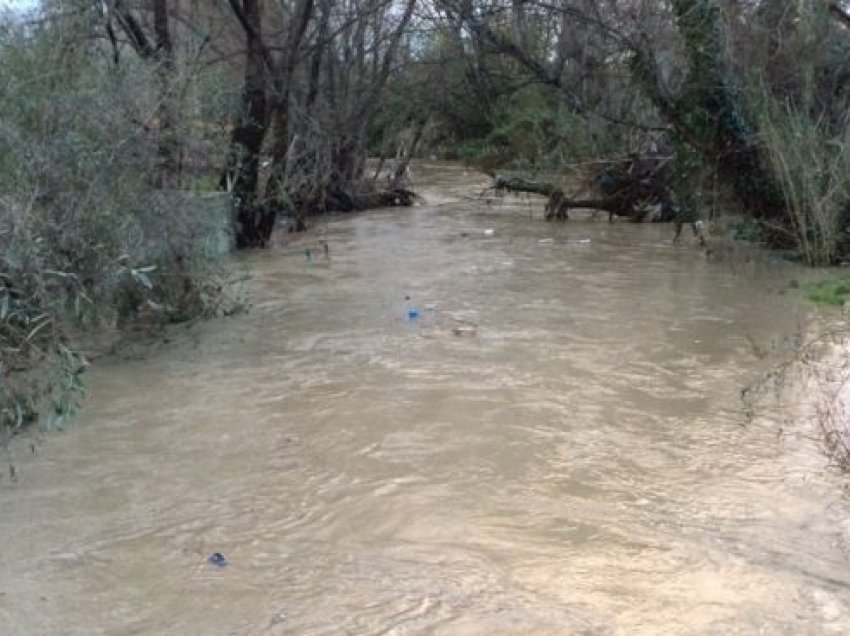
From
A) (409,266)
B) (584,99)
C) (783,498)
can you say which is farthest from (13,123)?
(584,99)

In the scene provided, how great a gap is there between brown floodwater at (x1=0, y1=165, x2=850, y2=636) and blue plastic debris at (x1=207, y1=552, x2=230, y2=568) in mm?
52

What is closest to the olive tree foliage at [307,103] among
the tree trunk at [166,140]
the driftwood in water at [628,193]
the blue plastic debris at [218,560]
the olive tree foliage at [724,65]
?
the olive tree foliage at [724,65]

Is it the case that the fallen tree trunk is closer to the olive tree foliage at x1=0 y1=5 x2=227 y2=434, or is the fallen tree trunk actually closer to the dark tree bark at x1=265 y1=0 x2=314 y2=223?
the dark tree bark at x1=265 y1=0 x2=314 y2=223

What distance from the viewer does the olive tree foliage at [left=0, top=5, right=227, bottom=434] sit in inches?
211

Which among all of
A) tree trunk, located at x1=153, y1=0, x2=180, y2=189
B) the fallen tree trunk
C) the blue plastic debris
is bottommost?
the blue plastic debris

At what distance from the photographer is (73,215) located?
6266mm

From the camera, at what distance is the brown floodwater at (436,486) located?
4.27 metres

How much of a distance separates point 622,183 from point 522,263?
445 centimetres

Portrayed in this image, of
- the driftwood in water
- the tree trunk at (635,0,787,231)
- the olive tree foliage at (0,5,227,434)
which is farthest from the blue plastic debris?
the driftwood in water

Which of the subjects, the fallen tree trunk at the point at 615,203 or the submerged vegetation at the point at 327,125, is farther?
the fallen tree trunk at the point at 615,203

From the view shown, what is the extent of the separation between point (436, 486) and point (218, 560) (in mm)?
1324

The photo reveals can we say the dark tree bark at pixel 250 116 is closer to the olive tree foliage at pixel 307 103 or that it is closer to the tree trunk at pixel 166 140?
the olive tree foliage at pixel 307 103

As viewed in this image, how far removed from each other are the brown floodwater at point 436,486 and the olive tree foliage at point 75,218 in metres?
0.50

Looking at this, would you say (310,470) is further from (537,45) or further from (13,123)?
(537,45)
